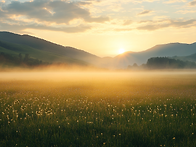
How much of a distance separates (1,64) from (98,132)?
540ft

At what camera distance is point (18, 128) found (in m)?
6.32

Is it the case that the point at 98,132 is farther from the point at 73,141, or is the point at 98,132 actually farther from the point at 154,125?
the point at 154,125

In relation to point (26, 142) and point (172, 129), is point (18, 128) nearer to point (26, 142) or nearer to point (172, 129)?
point (26, 142)

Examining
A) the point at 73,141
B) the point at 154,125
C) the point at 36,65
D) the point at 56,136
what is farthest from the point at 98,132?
the point at 36,65

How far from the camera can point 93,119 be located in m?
7.41

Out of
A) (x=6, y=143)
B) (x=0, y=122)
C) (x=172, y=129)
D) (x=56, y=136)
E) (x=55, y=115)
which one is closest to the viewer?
(x=6, y=143)

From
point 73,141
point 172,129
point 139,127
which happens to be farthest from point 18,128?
point 172,129

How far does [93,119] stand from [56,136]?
2.11 metres

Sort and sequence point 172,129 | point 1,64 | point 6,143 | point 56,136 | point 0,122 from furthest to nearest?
point 1,64
point 0,122
point 172,129
point 56,136
point 6,143

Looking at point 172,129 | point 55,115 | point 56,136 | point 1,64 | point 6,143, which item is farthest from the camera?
point 1,64

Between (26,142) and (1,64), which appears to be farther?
(1,64)

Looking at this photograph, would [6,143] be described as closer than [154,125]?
Yes

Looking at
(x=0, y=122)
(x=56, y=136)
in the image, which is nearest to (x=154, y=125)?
(x=56, y=136)

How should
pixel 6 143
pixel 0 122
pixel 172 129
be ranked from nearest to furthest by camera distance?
1. pixel 6 143
2. pixel 172 129
3. pixel 0 122
